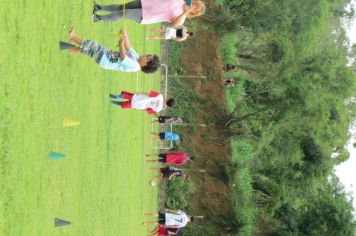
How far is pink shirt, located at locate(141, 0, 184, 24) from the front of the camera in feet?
31.1

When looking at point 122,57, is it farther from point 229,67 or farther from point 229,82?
point 229,67

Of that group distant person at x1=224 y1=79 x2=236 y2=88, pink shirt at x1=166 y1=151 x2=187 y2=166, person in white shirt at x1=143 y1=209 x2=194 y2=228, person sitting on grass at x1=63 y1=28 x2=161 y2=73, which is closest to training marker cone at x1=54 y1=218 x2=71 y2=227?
person sitting on grass at x1=63 y1=28 x2=161 y2=73

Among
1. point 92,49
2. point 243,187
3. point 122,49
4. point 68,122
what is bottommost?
point 68,122

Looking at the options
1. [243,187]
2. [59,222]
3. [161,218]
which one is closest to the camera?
[59,222]

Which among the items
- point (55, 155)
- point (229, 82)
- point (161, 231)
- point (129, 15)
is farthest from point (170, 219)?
point (129, 15)

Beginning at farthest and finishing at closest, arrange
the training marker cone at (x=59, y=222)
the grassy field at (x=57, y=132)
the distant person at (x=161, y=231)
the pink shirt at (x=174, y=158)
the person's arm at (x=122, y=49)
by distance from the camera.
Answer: the pink shirt at (x=174, y=158), the distant person at (x=161, y=231), the training marker cone at (x=59, y=222), the person's arm at (x=122, y=49), the grassy field at (x=57, y=132)

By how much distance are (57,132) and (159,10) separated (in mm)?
3175

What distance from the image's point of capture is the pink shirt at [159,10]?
9.47 meters

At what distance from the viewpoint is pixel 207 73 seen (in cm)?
2730

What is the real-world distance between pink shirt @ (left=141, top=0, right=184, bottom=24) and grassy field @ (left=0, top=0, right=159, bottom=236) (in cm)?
188

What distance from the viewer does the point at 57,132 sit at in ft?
34.4

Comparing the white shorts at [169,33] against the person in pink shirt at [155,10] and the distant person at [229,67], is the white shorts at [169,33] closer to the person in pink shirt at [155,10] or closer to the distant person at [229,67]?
the person in pink shirt at [155,10]

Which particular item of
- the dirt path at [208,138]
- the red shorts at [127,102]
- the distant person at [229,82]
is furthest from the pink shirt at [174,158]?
the distant person at [229,82]

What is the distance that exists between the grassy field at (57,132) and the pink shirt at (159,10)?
1.88 metres
